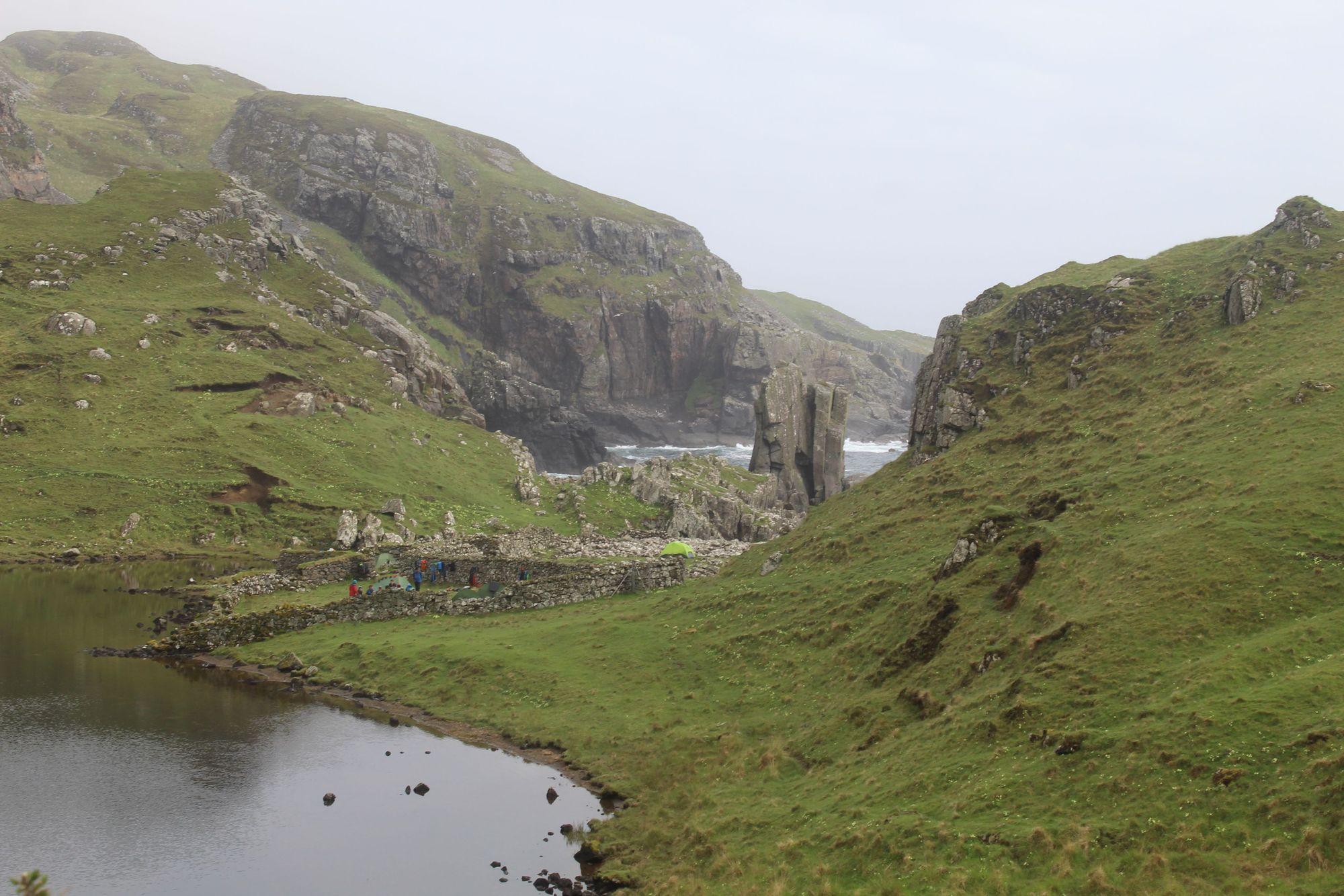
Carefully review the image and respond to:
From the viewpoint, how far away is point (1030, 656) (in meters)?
28.2

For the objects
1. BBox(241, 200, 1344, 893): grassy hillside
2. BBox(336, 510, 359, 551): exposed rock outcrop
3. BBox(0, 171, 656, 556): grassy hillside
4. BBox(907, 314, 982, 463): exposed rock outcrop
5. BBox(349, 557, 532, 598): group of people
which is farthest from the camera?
BBox(0, 171, 656, 556): grassy hillside

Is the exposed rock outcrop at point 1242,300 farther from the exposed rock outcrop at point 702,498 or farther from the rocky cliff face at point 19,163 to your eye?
the rocky cliff face at point 19,163

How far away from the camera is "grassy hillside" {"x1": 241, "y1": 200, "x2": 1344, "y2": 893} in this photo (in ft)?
68.6

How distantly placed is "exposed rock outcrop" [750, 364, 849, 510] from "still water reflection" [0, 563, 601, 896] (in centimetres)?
7997

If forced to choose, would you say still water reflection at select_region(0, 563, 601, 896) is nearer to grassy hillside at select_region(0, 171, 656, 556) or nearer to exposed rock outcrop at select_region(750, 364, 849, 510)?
grassy hillside at select_region(0, 171, 656, 556)

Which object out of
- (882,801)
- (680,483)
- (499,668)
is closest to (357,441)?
(680,483)

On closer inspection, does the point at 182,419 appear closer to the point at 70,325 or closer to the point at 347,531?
the point at 70,325

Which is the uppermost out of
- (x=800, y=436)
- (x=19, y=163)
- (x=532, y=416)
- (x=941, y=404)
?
(x=19, y=163)

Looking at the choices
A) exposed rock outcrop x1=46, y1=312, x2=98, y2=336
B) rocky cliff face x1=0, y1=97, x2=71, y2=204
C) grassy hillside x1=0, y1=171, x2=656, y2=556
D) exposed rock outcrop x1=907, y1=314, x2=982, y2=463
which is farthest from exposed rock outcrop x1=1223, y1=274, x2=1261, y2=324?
rocky cliff face x1=0, y1=97, x2=71, y2=204

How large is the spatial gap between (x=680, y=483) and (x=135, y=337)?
6429 centimetres

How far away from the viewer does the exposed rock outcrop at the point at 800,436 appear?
117 metres

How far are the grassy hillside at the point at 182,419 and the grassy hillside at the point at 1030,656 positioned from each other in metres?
38.9

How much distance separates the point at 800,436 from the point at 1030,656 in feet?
297

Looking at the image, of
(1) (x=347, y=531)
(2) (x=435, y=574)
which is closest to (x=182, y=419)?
(1) (x=347, y=531)
